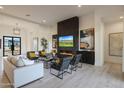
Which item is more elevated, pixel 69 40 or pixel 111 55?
pixel 69 40

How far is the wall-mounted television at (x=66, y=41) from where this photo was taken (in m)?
7.41

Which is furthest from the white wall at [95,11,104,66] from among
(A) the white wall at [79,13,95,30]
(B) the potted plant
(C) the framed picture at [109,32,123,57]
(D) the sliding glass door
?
(D) the sliding glass door

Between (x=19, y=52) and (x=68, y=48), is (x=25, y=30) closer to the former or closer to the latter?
(x=19, y=52)

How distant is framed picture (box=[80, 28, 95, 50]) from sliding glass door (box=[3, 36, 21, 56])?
185 inches

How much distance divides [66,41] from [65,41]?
110 millimetres

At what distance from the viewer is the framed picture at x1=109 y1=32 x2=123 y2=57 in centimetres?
639

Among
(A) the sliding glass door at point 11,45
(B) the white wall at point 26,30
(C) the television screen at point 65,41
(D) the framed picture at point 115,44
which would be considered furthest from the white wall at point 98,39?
(A) the sliding glass door at point 11,45

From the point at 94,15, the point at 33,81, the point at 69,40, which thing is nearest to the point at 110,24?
the point at 94,15

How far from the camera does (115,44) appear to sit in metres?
6.61

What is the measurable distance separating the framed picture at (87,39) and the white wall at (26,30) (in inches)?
149

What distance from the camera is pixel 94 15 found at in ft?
19.6

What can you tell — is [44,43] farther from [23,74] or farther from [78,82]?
[78,82]

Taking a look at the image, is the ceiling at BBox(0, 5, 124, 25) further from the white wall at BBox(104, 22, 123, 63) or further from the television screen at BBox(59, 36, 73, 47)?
the television screen at BBox(59, 36, 73, 47)
